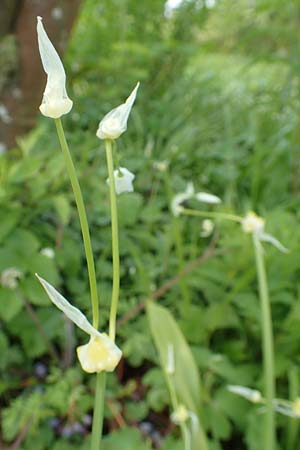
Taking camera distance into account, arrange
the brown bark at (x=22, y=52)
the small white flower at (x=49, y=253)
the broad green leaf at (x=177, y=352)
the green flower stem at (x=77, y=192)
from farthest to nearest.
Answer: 1. the brown bark at (x=22, y=52)
2. the small white flower at (x=49, y=253)
3. the broad green leaf at (x=177, y=352)
4. the green flower stem at (x=77, y=192)

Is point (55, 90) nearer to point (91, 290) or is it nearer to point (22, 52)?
point (91, 290)

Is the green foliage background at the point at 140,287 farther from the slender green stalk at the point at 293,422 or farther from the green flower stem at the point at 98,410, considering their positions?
the green flower stem at the point at 98,410

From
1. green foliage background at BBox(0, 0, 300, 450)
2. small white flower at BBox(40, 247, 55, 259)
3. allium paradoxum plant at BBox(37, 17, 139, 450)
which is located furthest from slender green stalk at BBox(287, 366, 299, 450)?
allium paradoxum plant at BBox(37, 17, 139, 450)

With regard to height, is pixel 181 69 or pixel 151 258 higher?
pixel 181 69

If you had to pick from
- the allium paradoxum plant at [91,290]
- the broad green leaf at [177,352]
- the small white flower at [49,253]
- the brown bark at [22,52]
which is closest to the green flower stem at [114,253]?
the allium paradoxum plant at [91,290]

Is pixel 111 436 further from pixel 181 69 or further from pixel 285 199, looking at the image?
pixel 181 69

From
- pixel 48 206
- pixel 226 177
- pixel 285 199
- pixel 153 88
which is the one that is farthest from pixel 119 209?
pixel 153 88
